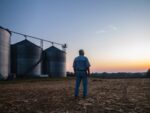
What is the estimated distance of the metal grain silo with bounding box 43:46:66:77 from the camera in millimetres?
45219

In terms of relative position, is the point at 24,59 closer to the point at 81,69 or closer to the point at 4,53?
the point at 4,53

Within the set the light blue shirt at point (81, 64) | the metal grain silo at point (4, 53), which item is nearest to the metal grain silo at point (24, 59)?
the metal grain silo at point (4, 53)

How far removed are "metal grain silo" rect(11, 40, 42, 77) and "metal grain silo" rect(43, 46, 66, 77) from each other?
593 cm

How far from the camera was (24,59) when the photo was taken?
3725 centimetres

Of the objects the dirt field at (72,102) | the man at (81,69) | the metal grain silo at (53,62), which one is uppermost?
the metal grain silo at (53,62)

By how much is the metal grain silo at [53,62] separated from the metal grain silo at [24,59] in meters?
5.93

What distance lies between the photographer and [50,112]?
5297mm

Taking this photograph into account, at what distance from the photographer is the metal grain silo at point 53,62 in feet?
148

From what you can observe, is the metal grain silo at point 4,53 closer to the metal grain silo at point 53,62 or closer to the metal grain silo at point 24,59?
the metal grain silo at point 24,59

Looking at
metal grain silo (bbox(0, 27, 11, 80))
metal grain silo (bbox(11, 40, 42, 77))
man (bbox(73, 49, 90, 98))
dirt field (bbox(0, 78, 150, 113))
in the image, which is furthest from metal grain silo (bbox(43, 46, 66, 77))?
man (bbox(73, 49, 90, 98))

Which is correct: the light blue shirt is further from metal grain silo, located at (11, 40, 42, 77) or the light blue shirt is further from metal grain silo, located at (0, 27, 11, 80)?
metal grain silo, located at (11, 40, 42, 77)

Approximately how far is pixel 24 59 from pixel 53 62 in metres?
9.64

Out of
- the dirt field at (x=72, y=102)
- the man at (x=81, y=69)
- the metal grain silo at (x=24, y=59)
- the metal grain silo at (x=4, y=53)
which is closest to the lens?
the dirt field at (x=72, y=102)

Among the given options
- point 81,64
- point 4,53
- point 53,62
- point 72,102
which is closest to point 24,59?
point 4,53
